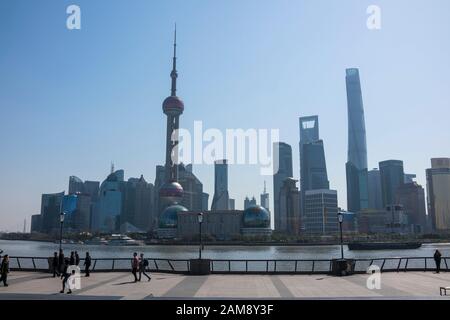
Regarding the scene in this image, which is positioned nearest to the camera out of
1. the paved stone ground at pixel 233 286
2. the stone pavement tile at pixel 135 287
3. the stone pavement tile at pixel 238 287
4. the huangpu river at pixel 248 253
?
the paved stone ground at pixel 233 286

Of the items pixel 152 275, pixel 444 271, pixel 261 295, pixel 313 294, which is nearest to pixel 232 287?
pixel 261 295

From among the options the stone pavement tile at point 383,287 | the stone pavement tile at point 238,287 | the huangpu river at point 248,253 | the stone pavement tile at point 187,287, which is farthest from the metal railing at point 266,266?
the huangpu river at point 248,253

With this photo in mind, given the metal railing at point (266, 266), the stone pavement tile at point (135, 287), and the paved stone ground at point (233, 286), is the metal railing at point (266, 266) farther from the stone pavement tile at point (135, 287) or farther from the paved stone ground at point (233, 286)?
the stone pavement tile at point (135, 287)

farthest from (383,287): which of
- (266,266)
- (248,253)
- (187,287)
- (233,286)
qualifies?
(248,253)

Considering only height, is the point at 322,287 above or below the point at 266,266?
above

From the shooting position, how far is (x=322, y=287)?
72.8 ft

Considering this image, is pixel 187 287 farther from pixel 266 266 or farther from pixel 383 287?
pixel 266 266

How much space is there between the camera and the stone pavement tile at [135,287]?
794 inches

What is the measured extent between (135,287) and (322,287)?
32.5 feet

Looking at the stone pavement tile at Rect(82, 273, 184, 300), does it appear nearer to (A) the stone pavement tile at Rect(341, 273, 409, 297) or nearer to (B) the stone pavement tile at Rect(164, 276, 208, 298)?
(B) the stone pavement tile at Rect(164, 276, 208, 298)
